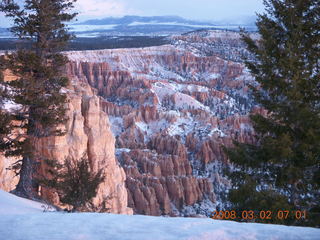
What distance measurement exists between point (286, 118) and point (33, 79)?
7059 millimetres

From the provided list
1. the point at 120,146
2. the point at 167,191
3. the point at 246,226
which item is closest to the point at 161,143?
the point at 120,146

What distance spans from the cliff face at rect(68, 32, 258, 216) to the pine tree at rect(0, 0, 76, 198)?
18.0 feet

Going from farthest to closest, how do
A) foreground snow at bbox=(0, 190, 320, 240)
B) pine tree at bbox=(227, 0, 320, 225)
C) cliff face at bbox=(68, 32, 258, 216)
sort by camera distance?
1. cliff face at bbox=(68, 32, 258, 216)
2. pine tree at bbox=(227, 0, 320, 225)
3. foreground snow at bbox=(0, 190, 320, 240)

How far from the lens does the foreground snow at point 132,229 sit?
12.2ft

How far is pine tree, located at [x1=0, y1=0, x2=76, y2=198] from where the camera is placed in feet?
30.6

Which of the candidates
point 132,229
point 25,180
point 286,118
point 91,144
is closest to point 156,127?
point 91,144

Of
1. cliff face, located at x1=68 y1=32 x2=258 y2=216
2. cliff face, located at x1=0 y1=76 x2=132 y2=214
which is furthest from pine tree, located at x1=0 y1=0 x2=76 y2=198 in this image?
cliff face, located at x1=68 y1=32 x2=258 y2=216

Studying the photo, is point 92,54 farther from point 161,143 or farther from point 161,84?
point 161,143

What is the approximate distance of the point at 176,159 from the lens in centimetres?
2964

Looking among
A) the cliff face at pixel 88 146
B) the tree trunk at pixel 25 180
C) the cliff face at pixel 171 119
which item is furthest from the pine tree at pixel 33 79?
the cliff face at pixel 171 119

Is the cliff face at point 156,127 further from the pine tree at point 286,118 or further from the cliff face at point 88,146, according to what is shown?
the pine tree at point 286,118

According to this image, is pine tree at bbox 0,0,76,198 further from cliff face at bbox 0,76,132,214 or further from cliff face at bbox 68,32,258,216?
cliff face at bbox 68,32,258,216

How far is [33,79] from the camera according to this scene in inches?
372

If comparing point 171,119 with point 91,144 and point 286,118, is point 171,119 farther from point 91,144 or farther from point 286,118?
point 286,118
